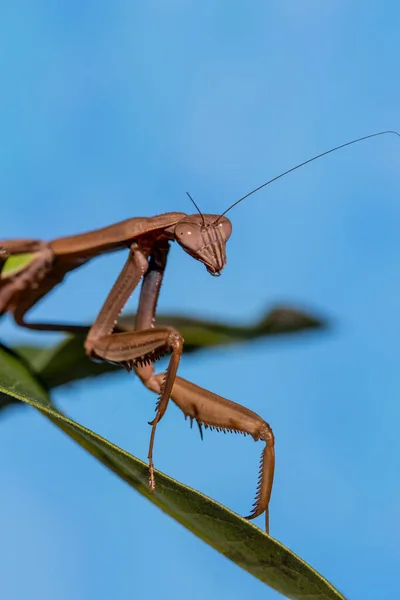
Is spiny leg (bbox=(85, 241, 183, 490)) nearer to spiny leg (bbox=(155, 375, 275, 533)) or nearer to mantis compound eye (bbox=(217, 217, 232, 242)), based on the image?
spiny leg (bbox=(155, 375, 275, 533))

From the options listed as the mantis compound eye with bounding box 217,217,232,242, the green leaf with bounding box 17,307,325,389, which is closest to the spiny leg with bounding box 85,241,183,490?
the green leaf with bounding box 17,307,325,389

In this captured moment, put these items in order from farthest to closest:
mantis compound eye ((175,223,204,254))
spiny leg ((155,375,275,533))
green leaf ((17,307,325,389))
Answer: green leaf ((17,307,325,389)) < mantis compound eye ((175,223,204,254)) < spiny leg ((155,375,275,533))

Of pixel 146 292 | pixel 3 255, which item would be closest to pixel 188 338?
pixel 146 292

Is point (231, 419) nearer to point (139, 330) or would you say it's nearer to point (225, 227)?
point (139, 330)

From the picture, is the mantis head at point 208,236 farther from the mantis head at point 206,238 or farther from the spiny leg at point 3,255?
the spiny leg at point 3,255

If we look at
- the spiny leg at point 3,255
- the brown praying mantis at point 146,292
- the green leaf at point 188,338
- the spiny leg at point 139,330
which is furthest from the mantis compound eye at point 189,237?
the spiny leg at point 3,255

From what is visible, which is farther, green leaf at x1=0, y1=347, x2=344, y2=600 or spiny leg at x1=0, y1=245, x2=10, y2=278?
spiny leg at x1=0, y1=245, x2=10, y2=278

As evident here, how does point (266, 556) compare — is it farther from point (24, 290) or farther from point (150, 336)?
point (24, 290)
